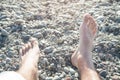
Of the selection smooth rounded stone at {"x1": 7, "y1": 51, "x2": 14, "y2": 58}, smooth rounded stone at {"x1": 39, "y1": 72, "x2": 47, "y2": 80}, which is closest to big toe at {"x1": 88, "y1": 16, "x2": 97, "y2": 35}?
smooth rounded stone at {"x1": 39, "y1": 72, "x2": 47, "y2": 80}

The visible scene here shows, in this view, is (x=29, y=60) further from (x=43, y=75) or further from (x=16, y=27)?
(x=16, y=27)

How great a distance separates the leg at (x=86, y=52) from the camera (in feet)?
10.0

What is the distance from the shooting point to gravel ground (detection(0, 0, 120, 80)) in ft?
10.3

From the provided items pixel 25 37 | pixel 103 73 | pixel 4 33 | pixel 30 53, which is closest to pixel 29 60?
pixel 30 53

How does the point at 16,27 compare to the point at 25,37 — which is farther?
the point at 16,27

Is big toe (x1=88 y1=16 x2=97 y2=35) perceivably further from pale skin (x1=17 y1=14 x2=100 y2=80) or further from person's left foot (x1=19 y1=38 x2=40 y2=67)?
person's left foot (x1=19 y1=38 x2=40 y2=67)

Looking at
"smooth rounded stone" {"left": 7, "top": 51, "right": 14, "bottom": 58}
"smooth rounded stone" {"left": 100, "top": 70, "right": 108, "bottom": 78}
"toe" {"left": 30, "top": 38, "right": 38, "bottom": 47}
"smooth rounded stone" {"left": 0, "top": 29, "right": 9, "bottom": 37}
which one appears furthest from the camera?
"smooth rounded stone" {"left": 0, "top": 29, "right": 9, "bottom": 37}

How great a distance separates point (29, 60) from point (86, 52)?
0.61 metres

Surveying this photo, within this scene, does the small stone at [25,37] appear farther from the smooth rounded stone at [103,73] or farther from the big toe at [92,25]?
the smooth rounded stone at [103,73]

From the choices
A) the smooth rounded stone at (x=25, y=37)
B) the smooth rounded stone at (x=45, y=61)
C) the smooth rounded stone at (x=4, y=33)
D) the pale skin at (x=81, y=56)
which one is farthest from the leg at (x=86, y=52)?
the smooth rounded stone at (x=4, y=33)

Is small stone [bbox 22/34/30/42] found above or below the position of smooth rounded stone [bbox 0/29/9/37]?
below

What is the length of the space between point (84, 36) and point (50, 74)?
0.60m

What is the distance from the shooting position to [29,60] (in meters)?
3.29

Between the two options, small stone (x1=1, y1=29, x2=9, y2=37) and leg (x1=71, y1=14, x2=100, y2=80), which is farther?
small stone (x1=1, y1=29, x2=9, y2=37)
